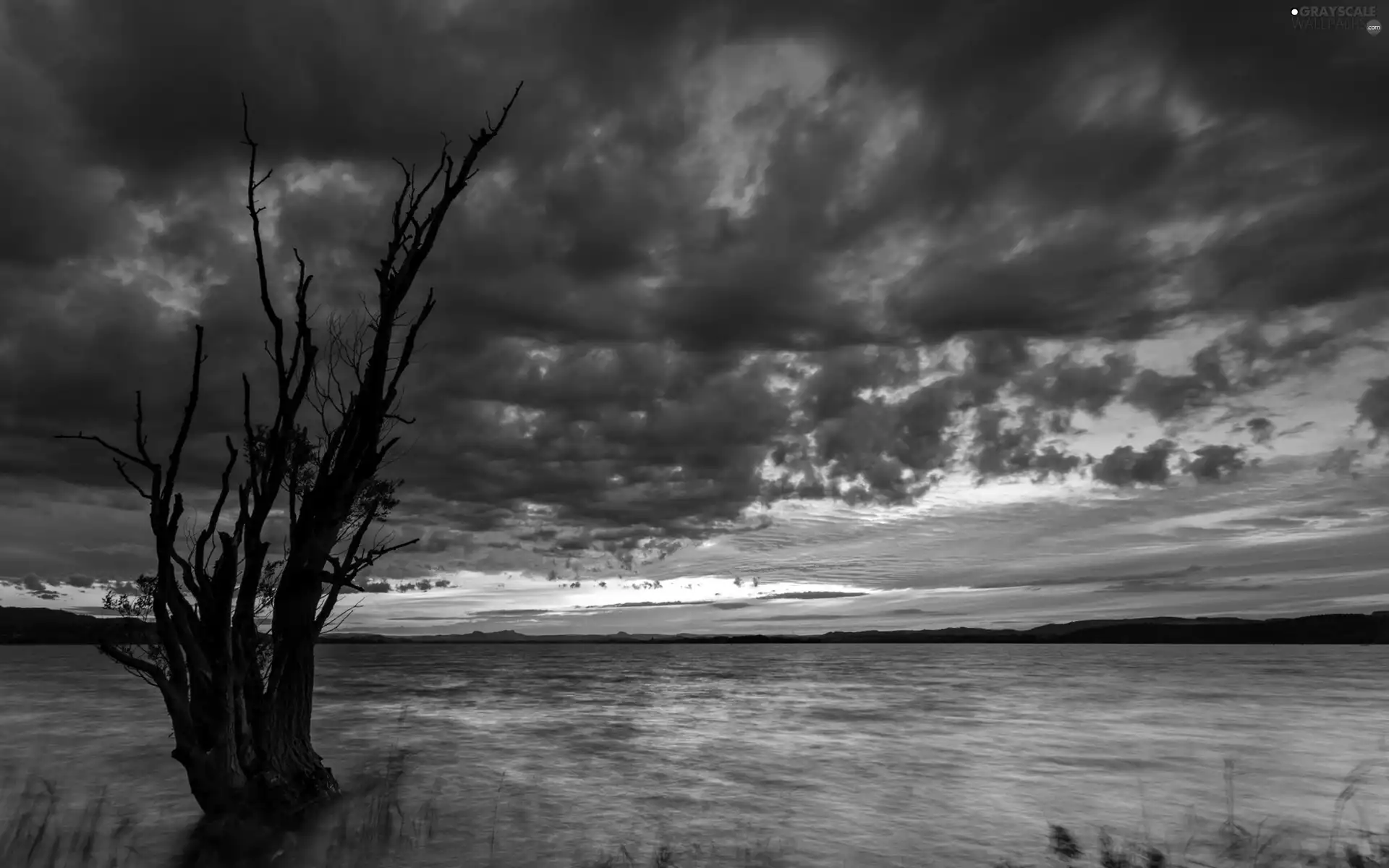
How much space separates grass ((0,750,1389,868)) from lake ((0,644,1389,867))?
1.53 feet

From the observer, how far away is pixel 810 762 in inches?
958

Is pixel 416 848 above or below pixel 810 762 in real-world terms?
above

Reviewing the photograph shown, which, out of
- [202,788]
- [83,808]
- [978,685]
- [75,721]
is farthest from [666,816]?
[978,685]

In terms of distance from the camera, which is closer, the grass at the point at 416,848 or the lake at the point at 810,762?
the grass at the point at 416,848

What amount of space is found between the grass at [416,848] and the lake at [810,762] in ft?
1.53

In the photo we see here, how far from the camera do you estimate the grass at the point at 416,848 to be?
11508mm

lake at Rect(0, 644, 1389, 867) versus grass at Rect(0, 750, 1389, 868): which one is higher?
grass at Rect(0, 750, 1389, 868)

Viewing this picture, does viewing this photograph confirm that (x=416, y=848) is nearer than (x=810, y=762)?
Yes

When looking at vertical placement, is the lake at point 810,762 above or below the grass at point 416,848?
below

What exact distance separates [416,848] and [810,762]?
47.8 feet

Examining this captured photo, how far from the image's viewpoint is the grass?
11508mm

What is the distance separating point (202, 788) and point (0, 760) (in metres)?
18.6

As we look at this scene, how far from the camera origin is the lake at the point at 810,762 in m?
15.1

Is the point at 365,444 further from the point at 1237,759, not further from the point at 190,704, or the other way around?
the point at 1237,759
